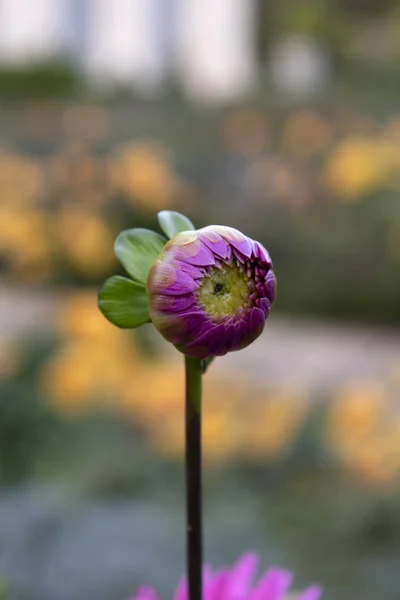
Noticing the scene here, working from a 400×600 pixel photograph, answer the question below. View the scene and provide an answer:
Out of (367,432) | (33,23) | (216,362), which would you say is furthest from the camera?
(33,23)

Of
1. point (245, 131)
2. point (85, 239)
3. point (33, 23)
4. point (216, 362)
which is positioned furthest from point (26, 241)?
point (33, 23)

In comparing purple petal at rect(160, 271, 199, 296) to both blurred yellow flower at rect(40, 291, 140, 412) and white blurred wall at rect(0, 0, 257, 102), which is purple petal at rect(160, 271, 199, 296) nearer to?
blurred yellow flower at rect(40, 291, 140, 412)

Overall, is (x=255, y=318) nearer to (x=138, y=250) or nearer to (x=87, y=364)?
(x=138, y=250)

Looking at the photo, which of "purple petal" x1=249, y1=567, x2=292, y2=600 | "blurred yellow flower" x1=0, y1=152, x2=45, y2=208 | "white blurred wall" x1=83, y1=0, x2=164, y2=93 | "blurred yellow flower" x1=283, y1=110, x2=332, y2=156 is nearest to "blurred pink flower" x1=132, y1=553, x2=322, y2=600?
"purple petal" x1=249, y1=567, x2=292, y2=600

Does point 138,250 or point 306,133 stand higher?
point 306,133

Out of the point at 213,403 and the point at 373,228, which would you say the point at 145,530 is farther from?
the point at 373,228

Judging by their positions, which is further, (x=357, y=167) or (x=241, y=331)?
(x=357, y=167)

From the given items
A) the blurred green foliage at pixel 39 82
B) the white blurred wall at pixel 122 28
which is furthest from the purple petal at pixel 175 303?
the white blurred wall at pixel 122 28
